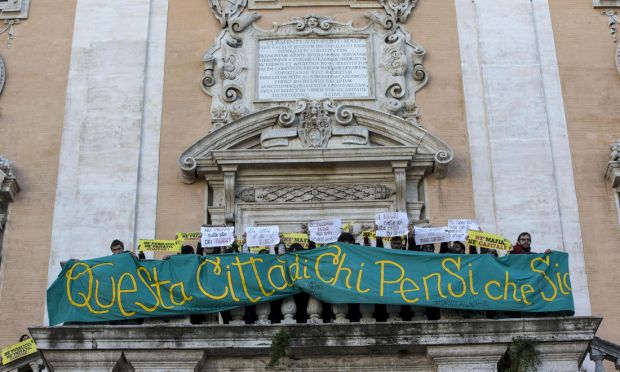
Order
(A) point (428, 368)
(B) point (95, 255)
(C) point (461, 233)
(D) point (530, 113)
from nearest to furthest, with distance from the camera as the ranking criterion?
1. (A) point (428, 368)
2. (C) point (461, 233)
3. (B) point (95, 255)
4. (D) point (530, 113)

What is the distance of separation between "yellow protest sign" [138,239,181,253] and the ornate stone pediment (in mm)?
2278

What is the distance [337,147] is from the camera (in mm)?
16859

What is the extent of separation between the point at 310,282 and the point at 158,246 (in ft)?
6.80

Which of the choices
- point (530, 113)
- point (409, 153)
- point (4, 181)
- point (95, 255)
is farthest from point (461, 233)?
point (4, 181)

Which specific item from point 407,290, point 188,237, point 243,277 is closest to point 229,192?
point 188,237

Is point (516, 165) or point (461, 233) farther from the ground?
point (516, 165)

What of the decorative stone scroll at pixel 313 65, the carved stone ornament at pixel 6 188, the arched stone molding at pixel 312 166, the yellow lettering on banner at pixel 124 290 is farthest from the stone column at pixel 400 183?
the carved stone ornament at pixel 6 188

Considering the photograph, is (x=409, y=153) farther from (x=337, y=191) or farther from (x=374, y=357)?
(x=374, y=357)

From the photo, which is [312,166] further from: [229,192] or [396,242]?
[396,242]

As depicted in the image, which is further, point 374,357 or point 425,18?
point 425,18

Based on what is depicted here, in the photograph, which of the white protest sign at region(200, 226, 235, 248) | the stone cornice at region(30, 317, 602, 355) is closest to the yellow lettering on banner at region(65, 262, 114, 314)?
the stone cornice at region(30, 317, 602, 355)

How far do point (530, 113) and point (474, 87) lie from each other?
0.87 m

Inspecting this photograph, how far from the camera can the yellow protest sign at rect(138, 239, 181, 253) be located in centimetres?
1444

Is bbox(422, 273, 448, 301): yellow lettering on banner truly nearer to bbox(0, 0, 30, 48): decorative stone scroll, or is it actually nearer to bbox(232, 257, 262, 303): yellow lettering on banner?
bbox(232, 257, 262, 303): yellow lettering on banner
